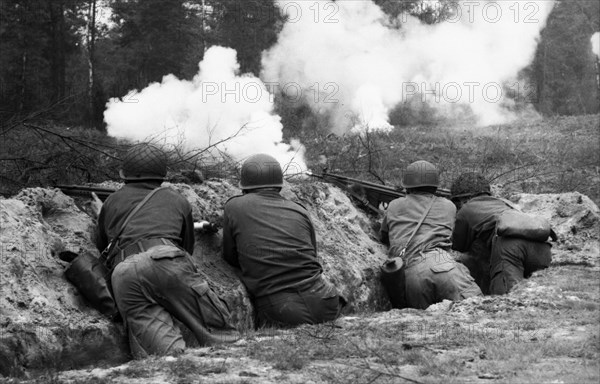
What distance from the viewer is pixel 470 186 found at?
11.4 m

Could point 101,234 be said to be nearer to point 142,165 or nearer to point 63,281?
point 63,281

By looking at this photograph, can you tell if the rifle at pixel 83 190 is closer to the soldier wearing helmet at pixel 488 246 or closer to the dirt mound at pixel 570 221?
the soldier wearing helmet at pixel 488 246

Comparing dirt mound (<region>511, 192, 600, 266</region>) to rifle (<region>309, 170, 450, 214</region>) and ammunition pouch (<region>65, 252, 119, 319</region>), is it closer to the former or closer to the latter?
rifle (<region>309, 170, 450, 214</region>)

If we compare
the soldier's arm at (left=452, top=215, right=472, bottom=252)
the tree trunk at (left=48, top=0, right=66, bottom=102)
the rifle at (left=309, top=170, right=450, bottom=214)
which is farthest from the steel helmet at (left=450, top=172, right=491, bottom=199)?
the tree trunk at (left=48, top=0, right=66, bottom=102)

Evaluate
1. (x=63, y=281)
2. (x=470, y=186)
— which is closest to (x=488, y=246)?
(x=470, y=186)

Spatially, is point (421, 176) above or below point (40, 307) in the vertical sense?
above

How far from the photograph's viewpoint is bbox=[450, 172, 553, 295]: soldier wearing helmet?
10844 mm

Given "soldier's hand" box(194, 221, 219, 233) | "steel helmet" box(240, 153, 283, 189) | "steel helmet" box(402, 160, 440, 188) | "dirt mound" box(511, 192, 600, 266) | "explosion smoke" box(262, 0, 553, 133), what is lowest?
"dirt mound" box(511, 192, 600, 266)

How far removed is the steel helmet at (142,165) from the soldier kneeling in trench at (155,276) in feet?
0.72

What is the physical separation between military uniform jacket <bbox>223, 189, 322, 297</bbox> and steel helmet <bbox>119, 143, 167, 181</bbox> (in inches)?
36.7

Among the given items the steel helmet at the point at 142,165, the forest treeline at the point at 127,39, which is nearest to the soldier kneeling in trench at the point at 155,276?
the steel helmet at the point at 142,165

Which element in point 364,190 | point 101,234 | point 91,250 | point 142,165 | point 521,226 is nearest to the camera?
point 101,234

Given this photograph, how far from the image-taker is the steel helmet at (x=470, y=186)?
449 inches

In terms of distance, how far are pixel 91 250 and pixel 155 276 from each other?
1404 mm
